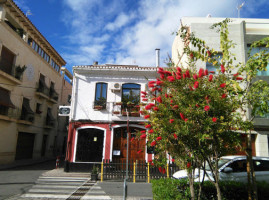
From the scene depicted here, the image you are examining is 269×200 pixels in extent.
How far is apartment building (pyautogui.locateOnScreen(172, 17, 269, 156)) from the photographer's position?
44.9 ft

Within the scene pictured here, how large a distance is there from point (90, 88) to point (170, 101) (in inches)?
466

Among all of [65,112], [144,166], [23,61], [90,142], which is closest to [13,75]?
[23,61]

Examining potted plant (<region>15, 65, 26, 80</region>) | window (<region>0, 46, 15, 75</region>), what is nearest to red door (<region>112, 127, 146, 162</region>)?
potted plant (<region>15, 65, 26, 80</region>)

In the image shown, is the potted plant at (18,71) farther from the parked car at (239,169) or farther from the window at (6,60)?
the parked car at (239,169)

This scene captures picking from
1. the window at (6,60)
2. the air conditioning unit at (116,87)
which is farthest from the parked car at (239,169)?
the window at (6,60)

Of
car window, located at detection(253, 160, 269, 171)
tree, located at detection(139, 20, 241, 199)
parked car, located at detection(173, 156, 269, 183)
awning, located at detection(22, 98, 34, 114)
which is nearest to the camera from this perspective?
tree, located at detection(139, 20, 241, 199)

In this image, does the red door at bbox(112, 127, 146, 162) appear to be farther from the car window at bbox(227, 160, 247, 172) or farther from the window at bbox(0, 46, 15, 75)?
the window at bbox(0, 46, 15, 75)

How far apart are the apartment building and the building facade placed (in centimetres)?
482

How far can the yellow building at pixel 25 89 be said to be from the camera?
17.1m

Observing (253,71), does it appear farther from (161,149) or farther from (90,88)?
(90,88)

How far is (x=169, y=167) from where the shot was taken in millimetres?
11109

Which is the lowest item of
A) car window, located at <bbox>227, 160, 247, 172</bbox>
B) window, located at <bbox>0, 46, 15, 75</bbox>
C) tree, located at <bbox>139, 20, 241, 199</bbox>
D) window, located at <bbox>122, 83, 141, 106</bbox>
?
car window, located at <bbox>227, 160, 247, 172</bbox>

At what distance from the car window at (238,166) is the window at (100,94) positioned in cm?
975

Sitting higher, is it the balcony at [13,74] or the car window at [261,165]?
the balcony at [13,74]
